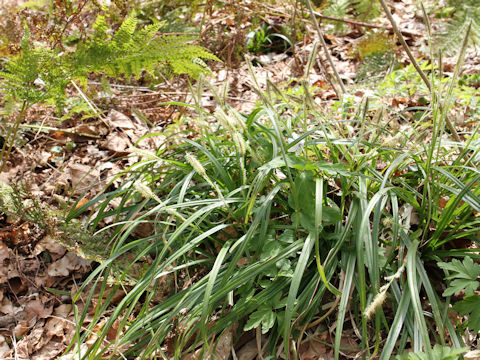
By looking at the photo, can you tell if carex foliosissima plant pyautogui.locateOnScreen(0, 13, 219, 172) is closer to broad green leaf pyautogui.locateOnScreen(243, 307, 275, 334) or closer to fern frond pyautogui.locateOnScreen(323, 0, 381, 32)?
broad green leaf pyautogui.locateOnScreen(243, 307, 275, 334)

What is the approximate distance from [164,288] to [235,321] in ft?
1.41

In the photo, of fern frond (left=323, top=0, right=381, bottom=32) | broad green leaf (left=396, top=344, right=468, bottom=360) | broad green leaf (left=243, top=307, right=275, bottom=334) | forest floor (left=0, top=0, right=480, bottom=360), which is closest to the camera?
broad green leaf (left=396, top=344, right=468, bottom=360)

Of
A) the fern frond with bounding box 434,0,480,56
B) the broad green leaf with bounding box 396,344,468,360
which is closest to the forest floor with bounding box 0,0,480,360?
the broad green leaf with bounding box 396,344,468,360

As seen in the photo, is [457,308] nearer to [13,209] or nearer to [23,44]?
[13,209]

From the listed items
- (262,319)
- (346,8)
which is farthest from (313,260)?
(346,8)

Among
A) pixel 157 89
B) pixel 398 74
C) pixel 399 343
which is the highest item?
pixel 157 89

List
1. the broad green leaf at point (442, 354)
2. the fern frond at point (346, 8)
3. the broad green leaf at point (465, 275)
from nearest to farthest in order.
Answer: the broad green leaf at point (442, 354) → the broad green leaf at point (465, 275) → the fern frond at point (346, 8)

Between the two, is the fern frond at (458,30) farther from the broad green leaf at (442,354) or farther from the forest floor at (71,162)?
the broad green leaf at (442,354)

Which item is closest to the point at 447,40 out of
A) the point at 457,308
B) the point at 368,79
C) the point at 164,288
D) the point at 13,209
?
the point at 368,79

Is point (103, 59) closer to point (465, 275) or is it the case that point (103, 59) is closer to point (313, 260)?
point (313, 260)

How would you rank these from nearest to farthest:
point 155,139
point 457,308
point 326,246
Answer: point 457,308, point 326,246, point 155,139

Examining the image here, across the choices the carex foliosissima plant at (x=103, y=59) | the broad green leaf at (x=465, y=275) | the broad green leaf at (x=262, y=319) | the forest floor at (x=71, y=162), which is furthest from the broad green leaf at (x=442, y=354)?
the carex foliosissima plant at (x=103, y=59)

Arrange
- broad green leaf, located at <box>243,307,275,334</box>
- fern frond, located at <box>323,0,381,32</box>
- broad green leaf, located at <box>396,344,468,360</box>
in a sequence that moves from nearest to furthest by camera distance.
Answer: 1. broad green leaf, located at <box>396,344,468,360</box>
2. broad green leaf, located at <box>243,307,275,334</box>
3. fern frond, located at <box>323,0,381,32</box>

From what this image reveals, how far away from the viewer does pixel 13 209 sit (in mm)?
2238
